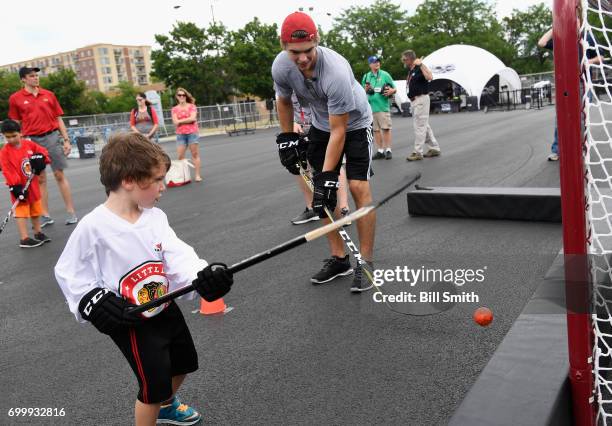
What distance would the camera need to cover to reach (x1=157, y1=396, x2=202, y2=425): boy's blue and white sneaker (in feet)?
7.95

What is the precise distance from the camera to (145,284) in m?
2.09

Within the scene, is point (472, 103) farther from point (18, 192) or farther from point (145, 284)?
point (145, 284)

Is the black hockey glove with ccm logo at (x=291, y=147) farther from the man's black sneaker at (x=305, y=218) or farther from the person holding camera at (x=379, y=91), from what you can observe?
the person holding camera at (x=379, y=91)

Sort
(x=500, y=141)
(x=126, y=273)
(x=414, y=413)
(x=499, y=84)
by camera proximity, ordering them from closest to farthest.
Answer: (x=126, y=273) < (x=414, y=413) < (x=500, y=141) < (x=499, y=84)

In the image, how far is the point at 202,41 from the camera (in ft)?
155

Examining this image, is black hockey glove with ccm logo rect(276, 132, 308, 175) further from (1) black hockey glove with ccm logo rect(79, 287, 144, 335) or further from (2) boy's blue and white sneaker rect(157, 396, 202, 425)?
(1) black hockey glove with ccm logo rect(79, 287, 144, 335)

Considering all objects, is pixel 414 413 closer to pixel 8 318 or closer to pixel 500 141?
pixel 8 318

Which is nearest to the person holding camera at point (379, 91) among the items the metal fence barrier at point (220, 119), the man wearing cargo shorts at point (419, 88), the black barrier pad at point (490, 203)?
the man wearing cargo shorts at point (419, 88)

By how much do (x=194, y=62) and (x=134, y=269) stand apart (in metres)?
48.0

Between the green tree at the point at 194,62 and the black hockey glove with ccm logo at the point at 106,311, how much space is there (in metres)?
47.5

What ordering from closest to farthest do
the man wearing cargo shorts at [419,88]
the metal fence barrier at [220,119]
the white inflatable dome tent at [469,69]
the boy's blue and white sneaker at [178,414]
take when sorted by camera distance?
the boy's blue and white sneaker at [178,414] < the man wearing cargo shorts at [419,88] < the white inflatable dome tent at [469,69] < the metal fence barrier at [220,119]

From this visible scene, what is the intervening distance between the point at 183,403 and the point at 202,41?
48.4 metres

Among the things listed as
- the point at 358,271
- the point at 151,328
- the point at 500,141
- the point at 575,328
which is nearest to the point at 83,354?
the point at 151,328

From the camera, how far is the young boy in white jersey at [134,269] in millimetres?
1927
